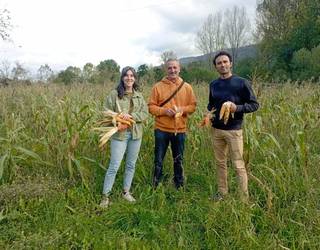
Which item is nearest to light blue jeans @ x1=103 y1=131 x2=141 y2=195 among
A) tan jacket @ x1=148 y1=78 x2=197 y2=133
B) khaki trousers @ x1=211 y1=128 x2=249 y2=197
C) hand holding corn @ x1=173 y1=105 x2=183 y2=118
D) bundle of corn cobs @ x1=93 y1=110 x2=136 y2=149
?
bundle of corn cobs @ x1=93 y1=110 x2=136 y2=149

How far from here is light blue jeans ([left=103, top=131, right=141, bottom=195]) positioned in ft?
11.4

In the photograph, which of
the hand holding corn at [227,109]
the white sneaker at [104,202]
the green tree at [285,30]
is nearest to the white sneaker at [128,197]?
the white sneaker at [104,202]

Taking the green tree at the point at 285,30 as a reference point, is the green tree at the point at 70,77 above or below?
below

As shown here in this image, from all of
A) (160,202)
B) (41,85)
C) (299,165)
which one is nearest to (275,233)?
(299,165)

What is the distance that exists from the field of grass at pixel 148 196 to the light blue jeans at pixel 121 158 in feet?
0.58

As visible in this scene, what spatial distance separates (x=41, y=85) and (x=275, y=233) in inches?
272

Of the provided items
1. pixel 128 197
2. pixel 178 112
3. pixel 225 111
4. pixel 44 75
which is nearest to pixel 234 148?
pixel 225 111

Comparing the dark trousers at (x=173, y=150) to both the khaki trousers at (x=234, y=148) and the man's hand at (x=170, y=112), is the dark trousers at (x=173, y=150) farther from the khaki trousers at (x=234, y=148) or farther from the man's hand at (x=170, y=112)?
the khaki trousers at (x=234, y=148)

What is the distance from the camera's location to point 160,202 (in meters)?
A: 3.37

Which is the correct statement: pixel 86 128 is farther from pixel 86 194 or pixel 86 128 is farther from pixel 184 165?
pixel 184 165

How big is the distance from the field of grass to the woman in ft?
0.67

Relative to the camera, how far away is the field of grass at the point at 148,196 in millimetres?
2752

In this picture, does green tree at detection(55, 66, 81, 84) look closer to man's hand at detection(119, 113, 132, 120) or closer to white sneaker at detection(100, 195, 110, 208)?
man's hand at detection(119, 113, 132, 120)

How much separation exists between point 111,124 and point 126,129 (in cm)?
19
